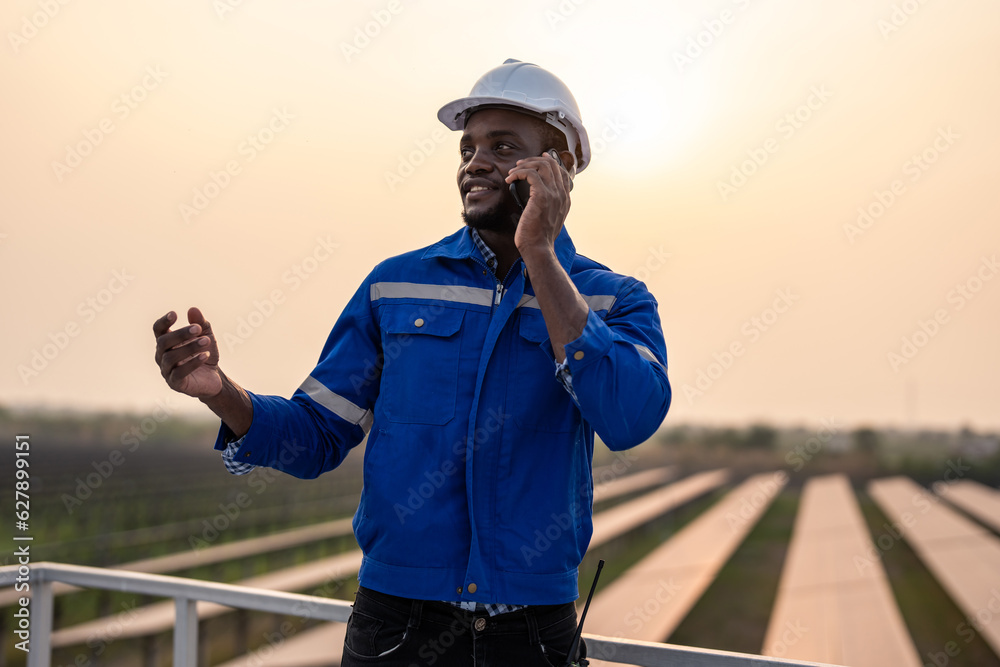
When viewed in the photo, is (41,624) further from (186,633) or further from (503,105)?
(503,105)

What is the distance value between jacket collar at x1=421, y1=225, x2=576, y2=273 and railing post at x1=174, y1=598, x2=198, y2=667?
1.66m

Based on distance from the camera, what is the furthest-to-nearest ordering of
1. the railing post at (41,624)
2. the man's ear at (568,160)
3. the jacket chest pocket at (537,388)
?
the railing post at (41,624), the man's ear at (568,160), the jacket chest pocket at (537,388)

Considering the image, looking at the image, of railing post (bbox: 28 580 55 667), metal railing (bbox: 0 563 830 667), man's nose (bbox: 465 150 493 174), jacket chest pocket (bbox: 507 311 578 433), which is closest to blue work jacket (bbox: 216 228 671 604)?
jacket chest pocket (bbox: 507 311 578 433)

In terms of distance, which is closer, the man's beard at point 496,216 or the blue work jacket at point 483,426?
the blue work jacket at point 483,426

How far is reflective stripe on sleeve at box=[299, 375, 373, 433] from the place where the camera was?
6.84 feet

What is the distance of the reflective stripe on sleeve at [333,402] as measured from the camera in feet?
6.84

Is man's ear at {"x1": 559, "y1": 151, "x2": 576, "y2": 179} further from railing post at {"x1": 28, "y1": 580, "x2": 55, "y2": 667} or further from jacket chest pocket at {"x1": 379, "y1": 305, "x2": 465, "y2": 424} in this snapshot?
railing post at {"x1": 28, "y1": 580, "x2": 55, "y2": 667}

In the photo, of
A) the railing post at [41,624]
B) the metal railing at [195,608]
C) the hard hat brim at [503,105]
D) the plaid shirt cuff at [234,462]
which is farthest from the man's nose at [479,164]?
the railing post at [41,624]

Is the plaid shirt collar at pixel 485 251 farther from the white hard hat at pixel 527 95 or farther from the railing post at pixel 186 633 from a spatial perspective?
the railing post at pixel 186 633

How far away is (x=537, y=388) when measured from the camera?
1.88 m

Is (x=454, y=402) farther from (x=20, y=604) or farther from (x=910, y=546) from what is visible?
(x=910, y=546)

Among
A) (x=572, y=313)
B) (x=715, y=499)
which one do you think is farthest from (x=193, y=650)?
(x=715, y=499)

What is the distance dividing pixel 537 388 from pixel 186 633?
6.06ft

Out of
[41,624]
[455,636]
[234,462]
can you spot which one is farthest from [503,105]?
[41,624]
